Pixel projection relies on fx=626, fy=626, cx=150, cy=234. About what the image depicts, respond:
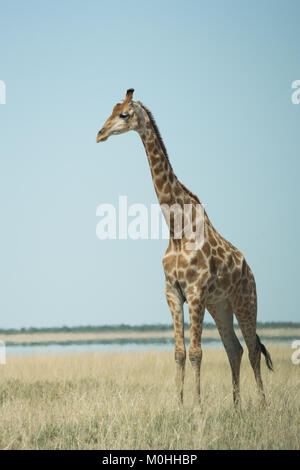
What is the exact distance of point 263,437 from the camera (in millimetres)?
7156

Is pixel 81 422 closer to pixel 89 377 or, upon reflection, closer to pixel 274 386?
pixel 274 386

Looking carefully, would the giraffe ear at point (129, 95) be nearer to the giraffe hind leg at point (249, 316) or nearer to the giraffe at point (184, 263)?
the giraffe at point (184, 263)

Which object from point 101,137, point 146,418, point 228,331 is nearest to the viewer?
point 146,418

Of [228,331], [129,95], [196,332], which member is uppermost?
[129,95]

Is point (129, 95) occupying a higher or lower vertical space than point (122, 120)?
higher

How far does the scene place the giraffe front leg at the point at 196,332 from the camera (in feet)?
27.0

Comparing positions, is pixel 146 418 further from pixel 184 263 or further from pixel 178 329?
pixel 184 263

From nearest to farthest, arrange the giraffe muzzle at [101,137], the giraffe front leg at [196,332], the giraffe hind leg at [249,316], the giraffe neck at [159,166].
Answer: the giraffe muzzle at [101,137] → the giraffe front leg at [196,332] → the giraffe neck at [159,166] → the giraffe hind leg at [249,316]

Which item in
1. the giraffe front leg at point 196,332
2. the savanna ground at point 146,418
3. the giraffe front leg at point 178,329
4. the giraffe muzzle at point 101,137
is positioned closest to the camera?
the savanna ground at point 146,418

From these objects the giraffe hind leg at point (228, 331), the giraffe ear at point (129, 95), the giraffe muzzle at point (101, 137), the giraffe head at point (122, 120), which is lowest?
the giraffe hind leg at point (228, 331)

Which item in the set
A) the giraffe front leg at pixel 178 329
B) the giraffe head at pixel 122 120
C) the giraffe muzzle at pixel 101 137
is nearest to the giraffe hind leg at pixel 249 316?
the giraffe front leg at pixel 178 329

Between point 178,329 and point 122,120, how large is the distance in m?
2.88

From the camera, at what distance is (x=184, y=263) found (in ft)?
27.6

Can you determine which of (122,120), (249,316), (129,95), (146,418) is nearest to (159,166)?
(122,120)
